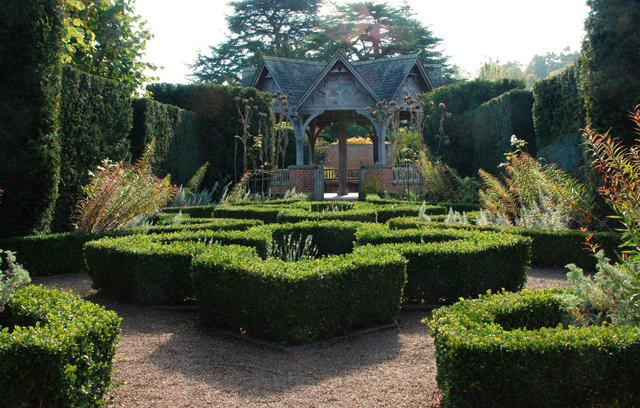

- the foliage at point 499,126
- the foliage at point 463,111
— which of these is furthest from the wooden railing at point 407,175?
the foliage at point 499,126

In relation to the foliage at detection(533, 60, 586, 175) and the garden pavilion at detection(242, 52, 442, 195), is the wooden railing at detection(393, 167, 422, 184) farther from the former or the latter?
the garden pavilion at detection(242, 52, 442, 195)

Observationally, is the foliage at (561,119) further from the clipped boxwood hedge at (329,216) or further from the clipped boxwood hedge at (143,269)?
the clipped boxwood hedge at (143,269)

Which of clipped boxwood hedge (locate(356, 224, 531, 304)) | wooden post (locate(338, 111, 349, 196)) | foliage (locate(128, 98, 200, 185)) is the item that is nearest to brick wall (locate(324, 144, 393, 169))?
wooden post (locate(338, 111, 349, 196))

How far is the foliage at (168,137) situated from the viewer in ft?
32.5

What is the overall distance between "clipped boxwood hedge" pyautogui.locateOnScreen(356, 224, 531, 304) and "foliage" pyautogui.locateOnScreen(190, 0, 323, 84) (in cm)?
2758

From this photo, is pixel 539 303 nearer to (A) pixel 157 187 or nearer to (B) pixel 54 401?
(B) pixel 54 401

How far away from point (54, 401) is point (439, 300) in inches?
148

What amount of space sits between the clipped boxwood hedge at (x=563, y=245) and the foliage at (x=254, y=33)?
2628 centimetres

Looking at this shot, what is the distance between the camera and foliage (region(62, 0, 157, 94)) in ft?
33.4

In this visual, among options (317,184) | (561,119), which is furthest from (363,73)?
(561,119)

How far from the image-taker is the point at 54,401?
2461mm

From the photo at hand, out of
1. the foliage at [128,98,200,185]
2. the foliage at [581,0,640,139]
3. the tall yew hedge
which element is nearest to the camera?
the foliage at [581,0,640,139]

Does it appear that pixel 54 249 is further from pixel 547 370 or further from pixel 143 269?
pixel 547 370

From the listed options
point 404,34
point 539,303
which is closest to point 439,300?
point 539,303
